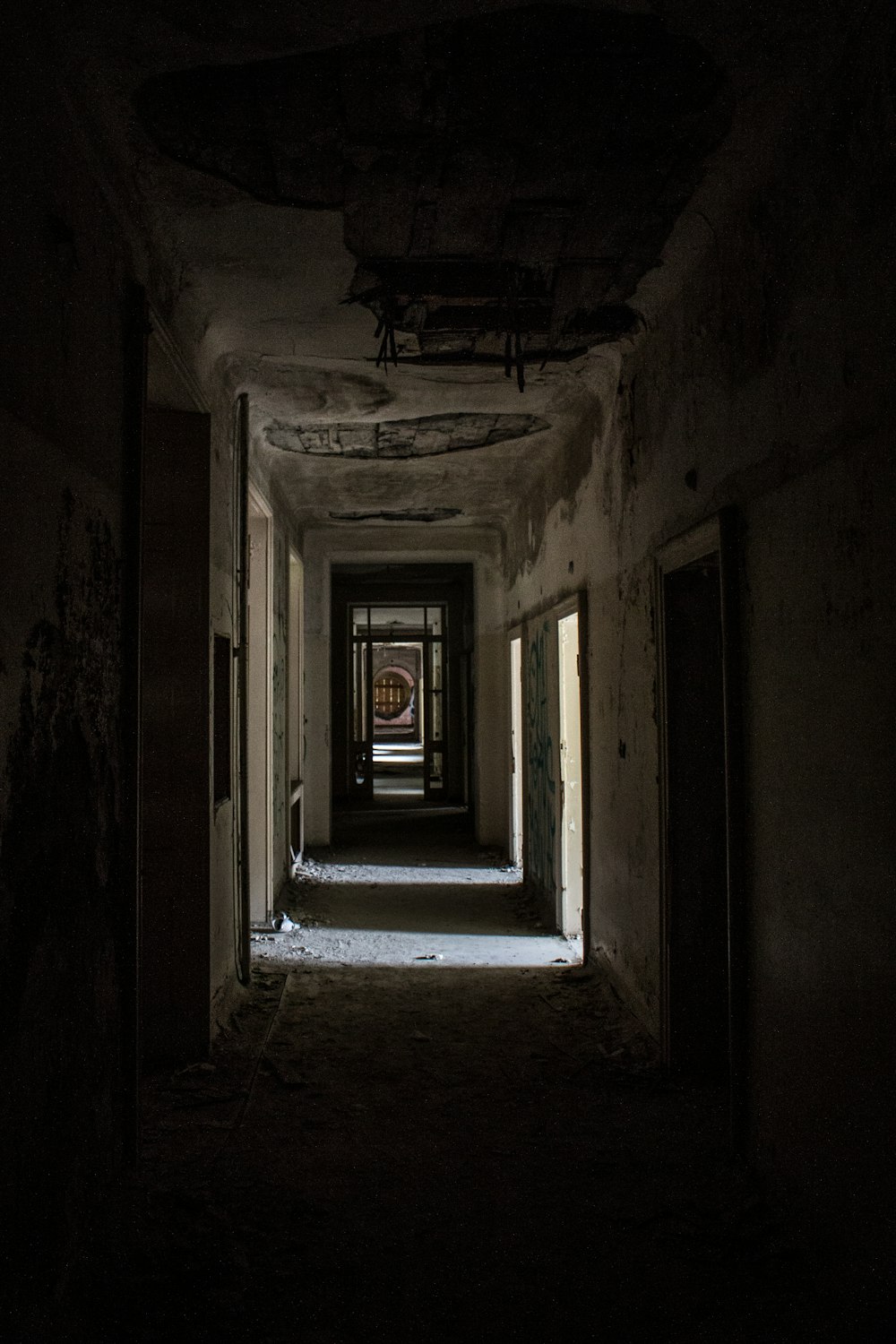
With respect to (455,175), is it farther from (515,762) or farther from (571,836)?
(515,762)

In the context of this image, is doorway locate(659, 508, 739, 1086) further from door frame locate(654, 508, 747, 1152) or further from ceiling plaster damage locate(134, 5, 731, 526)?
ceiling plaster damage locate(134, 5, 731, 526)

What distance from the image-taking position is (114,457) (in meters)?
2.67

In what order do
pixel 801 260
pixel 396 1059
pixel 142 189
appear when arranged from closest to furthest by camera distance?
1. pixel 801 260
2. pixel 142 189
3. pixel 396 1059

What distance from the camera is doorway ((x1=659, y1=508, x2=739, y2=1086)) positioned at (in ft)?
12.1

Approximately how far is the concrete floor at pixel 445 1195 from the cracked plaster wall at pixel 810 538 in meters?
0.30

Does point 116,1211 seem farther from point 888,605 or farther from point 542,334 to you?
point 542,334

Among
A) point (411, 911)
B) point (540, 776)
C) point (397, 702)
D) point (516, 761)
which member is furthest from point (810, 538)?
point (397, 702)

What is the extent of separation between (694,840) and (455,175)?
2.43m

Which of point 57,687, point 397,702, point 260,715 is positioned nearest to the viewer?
point 57,687

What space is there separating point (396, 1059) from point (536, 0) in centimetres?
359

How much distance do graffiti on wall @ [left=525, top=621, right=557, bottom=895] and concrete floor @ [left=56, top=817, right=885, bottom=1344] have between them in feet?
5.42

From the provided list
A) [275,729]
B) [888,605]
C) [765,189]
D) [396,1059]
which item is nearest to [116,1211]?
[396,1059]

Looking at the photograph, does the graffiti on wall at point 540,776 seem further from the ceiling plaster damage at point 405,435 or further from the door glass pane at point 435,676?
the door glass pane at point 435,676

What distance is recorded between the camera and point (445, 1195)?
9.24ft
